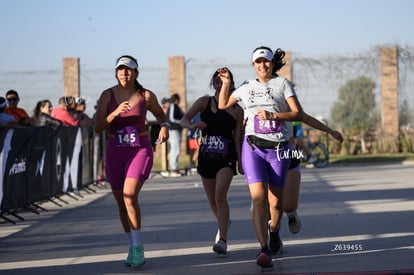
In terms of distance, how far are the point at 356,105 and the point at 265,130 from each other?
2333 cm

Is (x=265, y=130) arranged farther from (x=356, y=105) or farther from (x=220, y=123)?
(x=356, y=105)

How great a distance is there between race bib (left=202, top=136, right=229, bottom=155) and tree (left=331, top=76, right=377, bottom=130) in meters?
21.3

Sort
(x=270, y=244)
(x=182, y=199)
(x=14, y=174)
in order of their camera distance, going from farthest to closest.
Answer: (x=182, y=199) < (x=14, y=174) < (x=270, y=244)

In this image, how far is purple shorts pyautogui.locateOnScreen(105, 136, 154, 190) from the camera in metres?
9.53

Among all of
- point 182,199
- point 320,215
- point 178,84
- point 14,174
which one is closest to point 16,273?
point 14,174

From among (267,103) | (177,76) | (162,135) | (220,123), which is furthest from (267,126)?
(177,76)

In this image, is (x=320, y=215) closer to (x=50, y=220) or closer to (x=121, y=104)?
(x=50, y=220)

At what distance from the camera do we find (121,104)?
9.45 m

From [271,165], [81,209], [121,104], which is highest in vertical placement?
[121,104]

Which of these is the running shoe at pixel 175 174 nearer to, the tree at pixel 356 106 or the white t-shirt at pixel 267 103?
the tree at pixel 356 106

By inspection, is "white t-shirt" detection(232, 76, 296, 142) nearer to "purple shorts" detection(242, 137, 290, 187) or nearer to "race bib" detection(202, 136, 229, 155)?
"purple shorts" detection(242, 137, 290, 187)

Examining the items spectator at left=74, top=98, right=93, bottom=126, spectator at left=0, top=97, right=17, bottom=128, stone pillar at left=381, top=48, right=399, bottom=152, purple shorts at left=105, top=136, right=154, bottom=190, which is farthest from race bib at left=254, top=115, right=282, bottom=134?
stone pillar at left=381, top=48, right=399, bottom=152

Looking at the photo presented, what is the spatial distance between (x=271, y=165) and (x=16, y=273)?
2551 millimetres

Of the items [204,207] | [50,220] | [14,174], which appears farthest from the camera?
[204,207]
